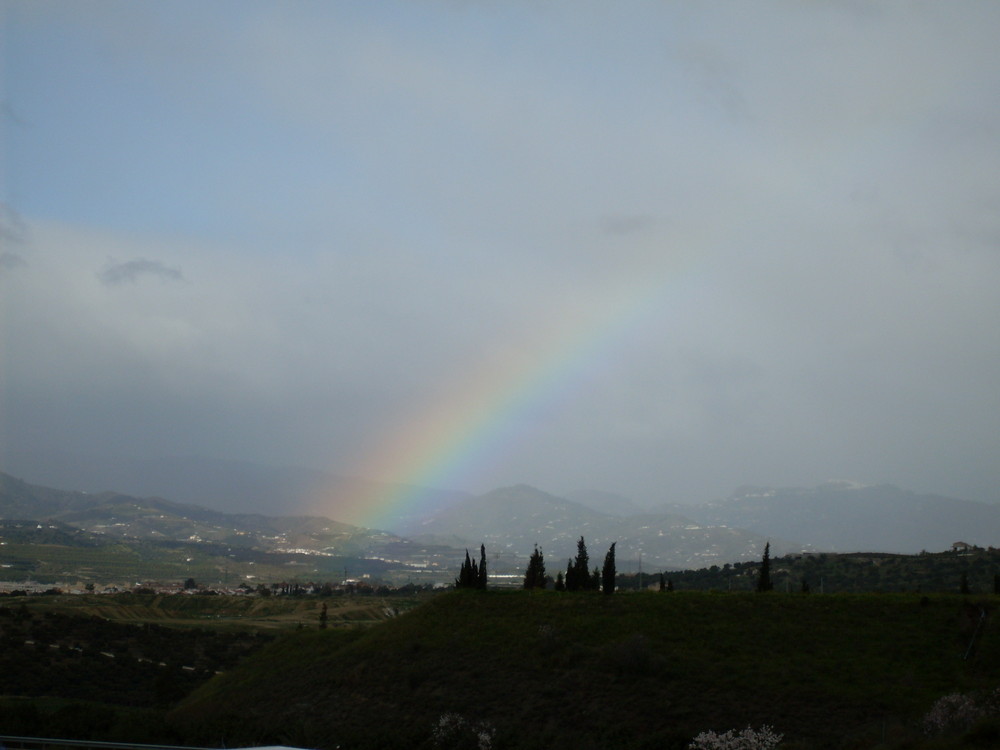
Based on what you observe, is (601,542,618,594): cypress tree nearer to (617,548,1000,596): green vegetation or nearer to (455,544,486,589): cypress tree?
(455,544,486,589): cypress tree

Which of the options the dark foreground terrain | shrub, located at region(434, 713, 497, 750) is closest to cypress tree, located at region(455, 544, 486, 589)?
the dark foreground terrain

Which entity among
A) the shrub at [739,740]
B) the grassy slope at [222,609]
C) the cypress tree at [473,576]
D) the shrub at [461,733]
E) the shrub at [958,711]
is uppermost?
the cypress tree at [473,576]

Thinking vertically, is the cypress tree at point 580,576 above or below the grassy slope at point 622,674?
above

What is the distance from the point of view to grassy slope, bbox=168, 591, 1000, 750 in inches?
1344

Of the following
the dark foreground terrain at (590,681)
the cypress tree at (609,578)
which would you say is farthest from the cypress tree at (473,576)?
the cypress tree at (609,578)

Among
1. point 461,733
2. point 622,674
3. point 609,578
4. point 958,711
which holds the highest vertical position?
point 609,578

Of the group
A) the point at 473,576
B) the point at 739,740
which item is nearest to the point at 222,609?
the point at 473,576

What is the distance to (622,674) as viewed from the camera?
38.8 m

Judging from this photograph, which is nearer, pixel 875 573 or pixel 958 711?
pixel 958 711

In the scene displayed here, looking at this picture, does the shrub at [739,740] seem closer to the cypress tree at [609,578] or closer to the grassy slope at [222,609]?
the cypress tree at [609,578]

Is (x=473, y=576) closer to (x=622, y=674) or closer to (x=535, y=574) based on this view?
(x=535, y=574)

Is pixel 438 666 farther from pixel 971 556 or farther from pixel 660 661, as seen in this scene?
pixel 971 556

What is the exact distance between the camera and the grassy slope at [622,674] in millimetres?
34125

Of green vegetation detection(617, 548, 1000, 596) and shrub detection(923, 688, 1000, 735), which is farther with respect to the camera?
green vegetation detection(617, 548, 1000, 596)
